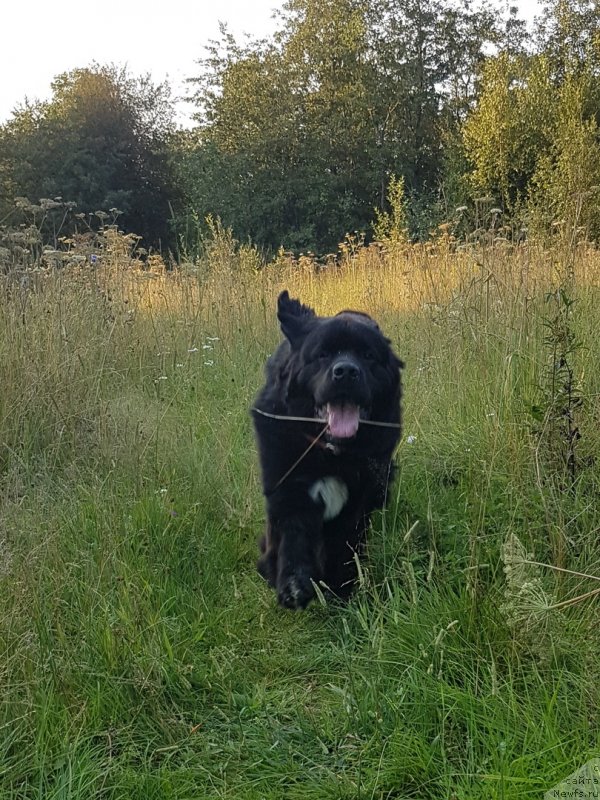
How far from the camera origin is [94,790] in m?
1.65

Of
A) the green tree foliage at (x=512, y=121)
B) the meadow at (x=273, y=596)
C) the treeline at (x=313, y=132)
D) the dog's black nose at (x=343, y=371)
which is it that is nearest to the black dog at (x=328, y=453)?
the dog's black nose at (x=343, y=371)

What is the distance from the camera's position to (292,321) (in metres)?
3.14

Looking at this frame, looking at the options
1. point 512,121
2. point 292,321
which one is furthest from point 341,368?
point 512,121

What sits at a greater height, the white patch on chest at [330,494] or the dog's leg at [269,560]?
the white patch on chest at [330,494]

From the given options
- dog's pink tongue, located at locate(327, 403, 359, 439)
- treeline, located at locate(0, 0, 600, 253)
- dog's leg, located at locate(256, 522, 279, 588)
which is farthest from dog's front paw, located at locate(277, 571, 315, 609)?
treeline, located at locate(0, 0, 600, 253)

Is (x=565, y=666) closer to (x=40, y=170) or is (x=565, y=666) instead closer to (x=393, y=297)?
(x=393, y=297)

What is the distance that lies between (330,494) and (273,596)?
490mm

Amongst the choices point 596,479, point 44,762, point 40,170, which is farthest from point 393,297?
point 40,170

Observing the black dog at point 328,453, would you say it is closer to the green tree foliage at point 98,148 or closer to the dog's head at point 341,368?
the dog's head at point 341,368

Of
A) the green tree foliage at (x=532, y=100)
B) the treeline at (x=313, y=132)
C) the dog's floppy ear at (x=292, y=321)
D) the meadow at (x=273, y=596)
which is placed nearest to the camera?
the meadow at (x=273, y=596)

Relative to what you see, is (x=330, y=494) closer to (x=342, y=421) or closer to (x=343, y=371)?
(x=342, y=421)

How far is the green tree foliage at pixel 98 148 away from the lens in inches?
942

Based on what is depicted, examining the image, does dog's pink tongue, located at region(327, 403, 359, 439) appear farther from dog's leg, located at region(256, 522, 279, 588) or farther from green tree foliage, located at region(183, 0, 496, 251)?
green tree foliage, located at region(183, 0, 496, 251)

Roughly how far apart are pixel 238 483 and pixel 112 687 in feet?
5.48
